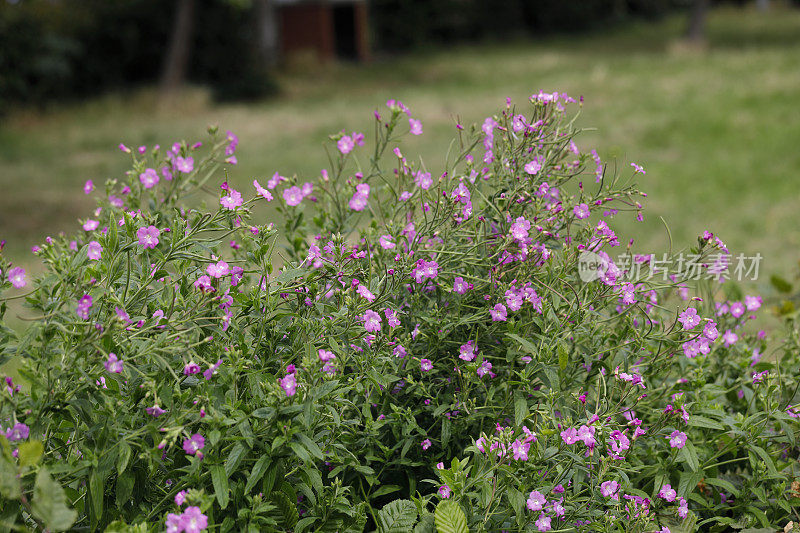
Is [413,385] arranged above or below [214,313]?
below

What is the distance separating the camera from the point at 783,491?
189 cm

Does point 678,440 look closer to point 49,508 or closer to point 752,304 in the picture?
point 752,304

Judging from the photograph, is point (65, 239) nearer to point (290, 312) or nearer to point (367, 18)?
point (290, 312)

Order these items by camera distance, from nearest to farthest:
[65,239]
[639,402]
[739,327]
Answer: [639,402]
[65,239]
[739,327]

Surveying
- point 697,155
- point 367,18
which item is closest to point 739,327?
point 697,155

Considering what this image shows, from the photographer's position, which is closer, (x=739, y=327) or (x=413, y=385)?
(x=413, y=385)

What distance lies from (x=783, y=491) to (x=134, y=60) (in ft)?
45.8

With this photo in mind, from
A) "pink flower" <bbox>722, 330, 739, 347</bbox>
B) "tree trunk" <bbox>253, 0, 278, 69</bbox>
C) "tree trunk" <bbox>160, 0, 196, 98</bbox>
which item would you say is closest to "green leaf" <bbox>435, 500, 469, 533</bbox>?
"pink flower" <bbox>722, 330, 739, 347</bbox>

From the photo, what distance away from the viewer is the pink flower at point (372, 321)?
5.55ft

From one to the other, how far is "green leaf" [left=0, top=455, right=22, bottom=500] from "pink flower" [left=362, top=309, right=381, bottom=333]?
2.38ft

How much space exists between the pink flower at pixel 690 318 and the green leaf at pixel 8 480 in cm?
143

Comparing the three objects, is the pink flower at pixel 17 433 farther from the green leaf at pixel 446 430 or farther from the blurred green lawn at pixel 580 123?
the blurred green lawn at pixel 580 123

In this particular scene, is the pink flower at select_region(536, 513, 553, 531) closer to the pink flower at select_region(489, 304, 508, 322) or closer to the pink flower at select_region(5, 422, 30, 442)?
the pink flower at select_region(489, 304, 508, 322)

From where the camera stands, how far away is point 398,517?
1703mm
